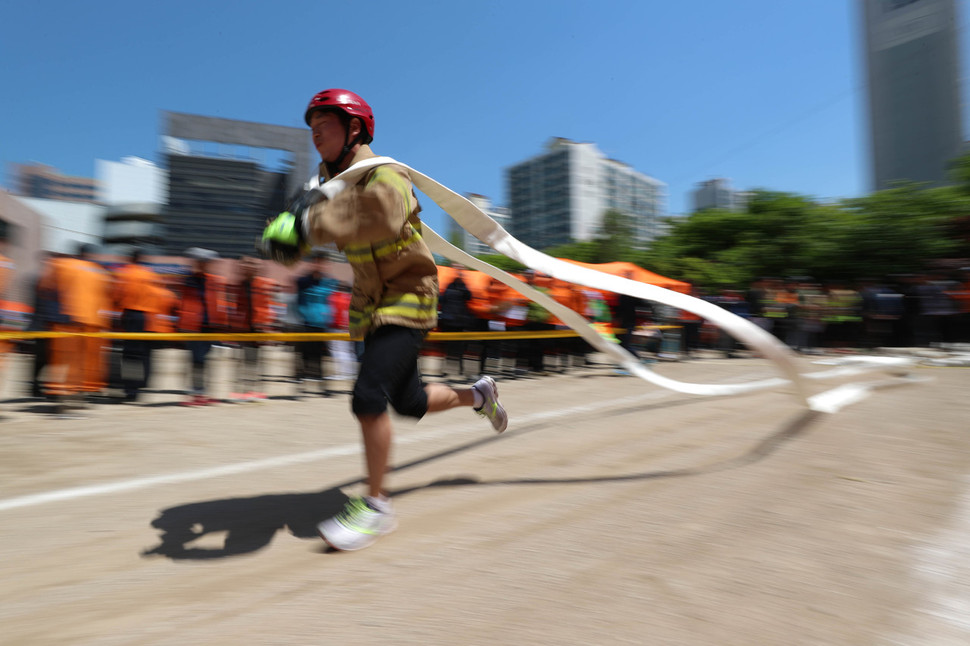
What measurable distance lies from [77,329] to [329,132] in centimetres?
493

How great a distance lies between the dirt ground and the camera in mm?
1713

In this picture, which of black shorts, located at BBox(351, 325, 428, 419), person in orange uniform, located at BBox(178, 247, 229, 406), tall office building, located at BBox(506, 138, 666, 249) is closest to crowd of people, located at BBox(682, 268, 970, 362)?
person in orange uniform, located at BBox(178, 247, 229, 406)

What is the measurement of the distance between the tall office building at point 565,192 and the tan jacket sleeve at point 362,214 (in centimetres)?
11512

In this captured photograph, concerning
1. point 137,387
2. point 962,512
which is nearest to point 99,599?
point 962,512

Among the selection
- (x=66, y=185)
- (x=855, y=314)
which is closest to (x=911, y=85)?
(x=855, y=314)

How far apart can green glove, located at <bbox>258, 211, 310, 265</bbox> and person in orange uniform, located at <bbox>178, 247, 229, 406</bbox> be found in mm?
5263

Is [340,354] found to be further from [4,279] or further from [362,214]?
[362,214]

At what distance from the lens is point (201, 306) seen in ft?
23.7

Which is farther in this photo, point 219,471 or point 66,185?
point 66,185

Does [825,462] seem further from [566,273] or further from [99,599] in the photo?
[99,599]

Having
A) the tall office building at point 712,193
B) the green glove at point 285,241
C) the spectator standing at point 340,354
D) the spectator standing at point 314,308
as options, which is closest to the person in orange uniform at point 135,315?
the spectator standing at point 314,308

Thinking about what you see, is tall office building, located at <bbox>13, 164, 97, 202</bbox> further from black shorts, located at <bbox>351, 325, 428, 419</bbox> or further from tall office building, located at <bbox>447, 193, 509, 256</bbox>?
black shorts, located at <bbox>351, 325, 428, 419</bbox>

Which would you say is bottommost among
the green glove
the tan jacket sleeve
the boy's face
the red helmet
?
the green glove

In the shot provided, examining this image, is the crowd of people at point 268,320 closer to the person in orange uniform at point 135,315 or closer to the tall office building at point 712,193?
the person in orange uniform at point 135,315
